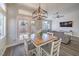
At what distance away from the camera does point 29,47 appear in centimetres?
147

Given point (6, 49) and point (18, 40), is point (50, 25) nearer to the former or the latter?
point (18, 40)

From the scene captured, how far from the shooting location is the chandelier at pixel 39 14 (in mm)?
1402

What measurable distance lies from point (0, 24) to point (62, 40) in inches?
44.2

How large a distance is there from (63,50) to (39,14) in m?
0.76

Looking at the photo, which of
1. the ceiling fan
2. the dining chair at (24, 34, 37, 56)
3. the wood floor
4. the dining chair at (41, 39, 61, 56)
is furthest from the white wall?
the dining chair at (24, 34, 37, 56)

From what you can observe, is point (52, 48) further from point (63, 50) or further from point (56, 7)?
point (56, 7)

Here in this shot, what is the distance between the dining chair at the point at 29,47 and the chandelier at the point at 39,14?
1.22 ft

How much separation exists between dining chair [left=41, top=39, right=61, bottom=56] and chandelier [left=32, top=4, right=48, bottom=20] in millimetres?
503

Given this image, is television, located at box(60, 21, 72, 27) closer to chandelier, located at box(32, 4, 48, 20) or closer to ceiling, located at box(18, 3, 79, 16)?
ceiling, located at box(18, 3, 79, 16)

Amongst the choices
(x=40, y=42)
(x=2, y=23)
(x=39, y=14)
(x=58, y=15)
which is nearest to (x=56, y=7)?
(x=58, y=15)

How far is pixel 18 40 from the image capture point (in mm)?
1423

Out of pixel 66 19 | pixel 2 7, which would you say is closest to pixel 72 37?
pixel 66 19

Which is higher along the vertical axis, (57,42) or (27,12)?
(27,12)

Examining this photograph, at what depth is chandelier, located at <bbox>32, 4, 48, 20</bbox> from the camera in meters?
1.40
